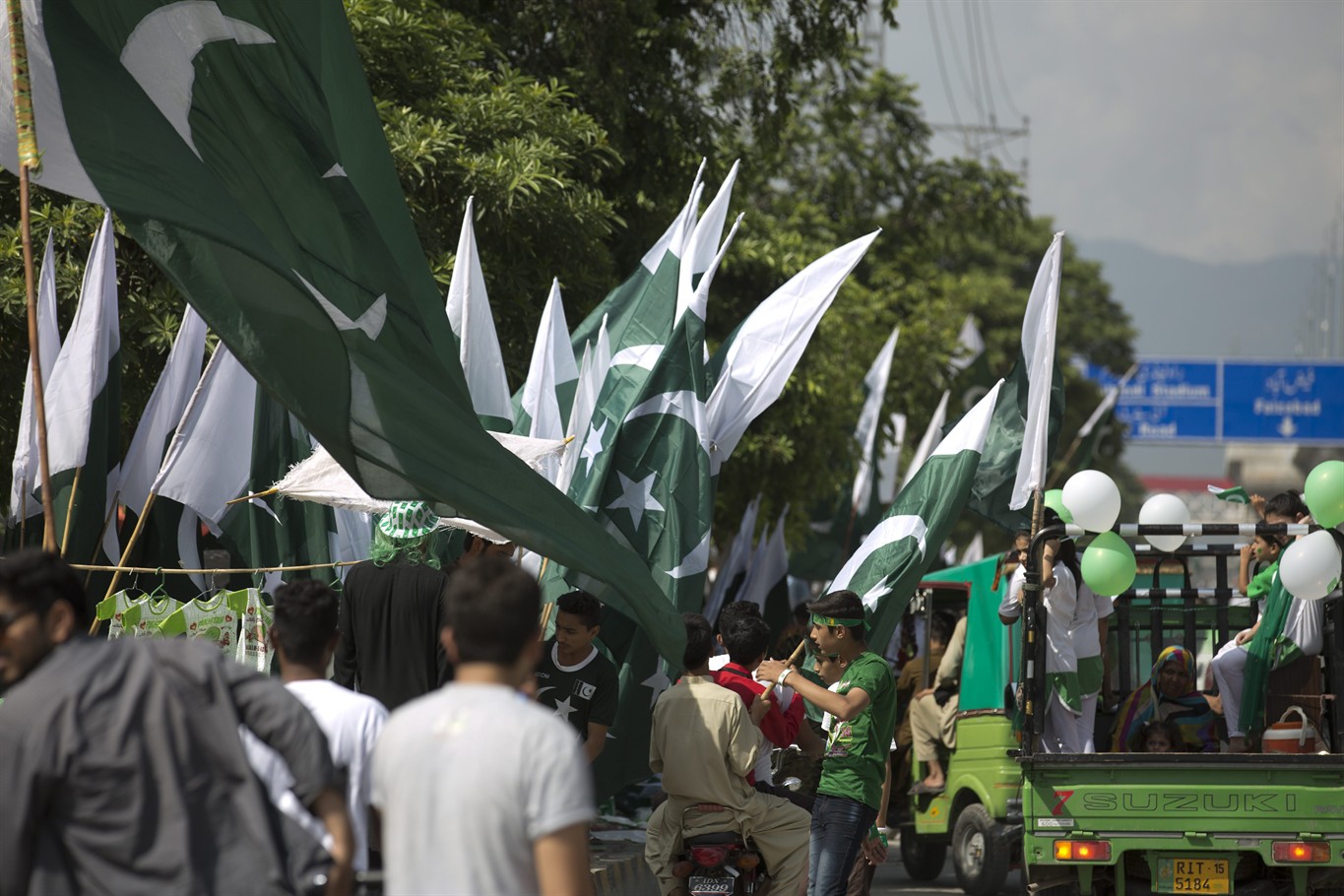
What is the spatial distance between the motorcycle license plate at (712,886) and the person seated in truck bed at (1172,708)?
375 cm

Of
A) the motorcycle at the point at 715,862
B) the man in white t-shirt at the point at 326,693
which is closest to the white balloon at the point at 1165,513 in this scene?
the motorcycle at the point at 715,862

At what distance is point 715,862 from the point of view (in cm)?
631

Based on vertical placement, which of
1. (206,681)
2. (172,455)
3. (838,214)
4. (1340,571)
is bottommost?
(206,681)

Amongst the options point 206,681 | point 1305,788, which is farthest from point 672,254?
point 206,681

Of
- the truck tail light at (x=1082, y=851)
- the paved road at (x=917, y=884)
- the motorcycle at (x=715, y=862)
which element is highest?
the motorcycle at (x=715, y=862)

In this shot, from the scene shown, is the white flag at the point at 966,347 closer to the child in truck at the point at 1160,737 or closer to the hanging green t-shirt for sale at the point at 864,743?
the child in truck at the point at 1160,737

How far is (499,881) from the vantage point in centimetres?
324

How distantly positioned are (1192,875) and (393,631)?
413 cm

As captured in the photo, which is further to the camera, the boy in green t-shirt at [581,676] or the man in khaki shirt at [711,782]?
the boy in green t-shirt at [581,676]

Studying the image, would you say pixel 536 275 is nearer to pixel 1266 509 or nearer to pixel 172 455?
pixel 172 455

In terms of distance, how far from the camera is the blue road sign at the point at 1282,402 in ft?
133

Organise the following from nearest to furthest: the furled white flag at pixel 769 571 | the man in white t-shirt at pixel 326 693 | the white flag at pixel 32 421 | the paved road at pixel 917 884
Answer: the man in white t-shirt at pixel 326 693, the white flag at pixel 32 421, the paved road at pixel 917 884, the furled white flag at pixel 769 571

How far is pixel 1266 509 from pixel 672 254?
143 inches

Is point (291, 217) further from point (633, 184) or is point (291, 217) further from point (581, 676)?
point (633, 184)
